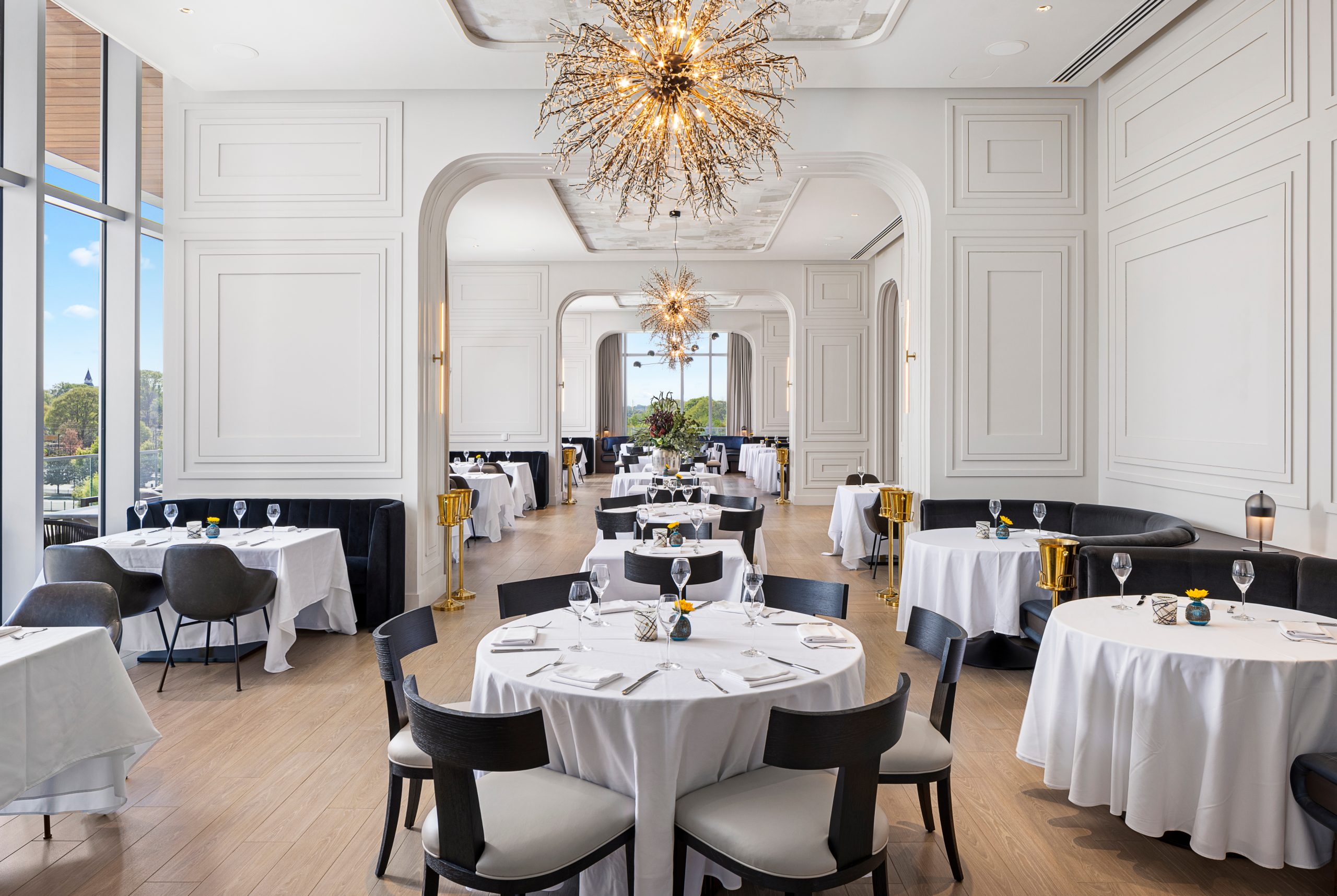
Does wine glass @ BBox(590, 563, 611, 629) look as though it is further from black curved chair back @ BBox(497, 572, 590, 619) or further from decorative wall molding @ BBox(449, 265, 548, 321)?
decorative wall molding @ BBox(449, 265, 548, 321)

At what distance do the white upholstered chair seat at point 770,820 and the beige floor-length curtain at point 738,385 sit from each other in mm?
18813

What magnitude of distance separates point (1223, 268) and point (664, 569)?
12.5 feet

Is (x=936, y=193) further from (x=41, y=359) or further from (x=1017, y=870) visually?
(x=41, y=359)

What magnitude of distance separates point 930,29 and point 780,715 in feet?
16.1

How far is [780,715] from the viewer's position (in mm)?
1816

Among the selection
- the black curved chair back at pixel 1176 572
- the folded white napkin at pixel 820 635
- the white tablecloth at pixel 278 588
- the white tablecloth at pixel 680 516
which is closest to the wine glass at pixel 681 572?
the folded white napkin at pixel 820 635

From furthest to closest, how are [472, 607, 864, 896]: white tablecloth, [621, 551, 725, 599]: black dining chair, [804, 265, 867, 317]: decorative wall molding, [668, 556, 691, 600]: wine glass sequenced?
[804, 265, 867, 317]: decorative wall molding, [621, 551, 725, 599]: black dining chair, [668, 556, 691, 600]: wine glass, [472, 607, 864, 896]: white tablecloth

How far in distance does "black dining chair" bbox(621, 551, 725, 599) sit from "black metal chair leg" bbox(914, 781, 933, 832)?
1450 mm

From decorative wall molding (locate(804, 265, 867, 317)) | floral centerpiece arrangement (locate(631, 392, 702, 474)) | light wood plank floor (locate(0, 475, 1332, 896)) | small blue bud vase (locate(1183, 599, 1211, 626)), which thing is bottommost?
light wood plank floor (locate(0, 475, 1332, 896))

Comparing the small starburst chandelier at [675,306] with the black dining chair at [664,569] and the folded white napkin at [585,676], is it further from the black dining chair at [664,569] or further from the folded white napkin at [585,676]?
the folded white napkin at [585,676]

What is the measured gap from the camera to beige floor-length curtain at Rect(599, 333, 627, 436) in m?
21.0

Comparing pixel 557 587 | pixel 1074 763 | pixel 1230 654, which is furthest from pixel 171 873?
pixel 1230 654

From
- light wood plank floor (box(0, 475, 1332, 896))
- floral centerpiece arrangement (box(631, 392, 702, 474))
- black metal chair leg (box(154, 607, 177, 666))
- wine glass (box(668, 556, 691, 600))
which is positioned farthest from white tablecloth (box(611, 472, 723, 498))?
wine glass (box(668, 556, 691, 600))

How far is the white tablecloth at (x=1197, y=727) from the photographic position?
240 cm
